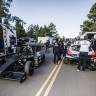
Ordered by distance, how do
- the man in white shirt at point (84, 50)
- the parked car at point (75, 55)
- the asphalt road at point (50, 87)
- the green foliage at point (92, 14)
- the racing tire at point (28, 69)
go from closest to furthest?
the asphalt road at point (50, 87) → the racing tire at point (28, 69) → the man in white shirt at point (84, 50) → the parked car at point (75, 55) → the green foliage at point (92, 14)

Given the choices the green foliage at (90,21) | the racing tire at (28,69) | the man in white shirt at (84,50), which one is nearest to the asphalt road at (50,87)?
the racing tire at (28,69)

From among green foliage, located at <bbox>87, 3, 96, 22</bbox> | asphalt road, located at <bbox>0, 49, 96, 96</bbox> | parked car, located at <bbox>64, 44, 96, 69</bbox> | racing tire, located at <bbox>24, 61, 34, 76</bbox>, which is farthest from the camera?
green foliage, located at <bbox>87, 3, 96, 22</bbox>

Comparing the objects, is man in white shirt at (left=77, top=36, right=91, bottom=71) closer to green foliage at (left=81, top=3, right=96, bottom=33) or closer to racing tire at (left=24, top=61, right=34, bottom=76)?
racing tire at (left=24, top=61, right=34, bottom=76)

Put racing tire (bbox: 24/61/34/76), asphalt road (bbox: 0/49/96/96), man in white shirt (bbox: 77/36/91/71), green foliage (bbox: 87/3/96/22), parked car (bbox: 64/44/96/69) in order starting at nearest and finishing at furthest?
asphalt road (bbox: 0/49/96/96)
racing tire (bbox: 24/61/34/76)
man in white shirt (bbox: 77/36/91/71)
parked car (bbox: 64/44/96/69)
green foliage (bbox: 87/3/96/22)

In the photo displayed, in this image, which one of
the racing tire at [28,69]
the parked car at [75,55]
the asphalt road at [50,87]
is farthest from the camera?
the parked car at [75,55]

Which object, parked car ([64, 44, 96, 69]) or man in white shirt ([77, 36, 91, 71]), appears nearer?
man in white shirt ([77, 36, 91, 71])

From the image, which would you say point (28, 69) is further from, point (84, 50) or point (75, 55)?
point (75, 55)

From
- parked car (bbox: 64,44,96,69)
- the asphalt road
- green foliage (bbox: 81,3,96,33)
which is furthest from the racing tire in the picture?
green foliage (bbox: 81,3,96,33)

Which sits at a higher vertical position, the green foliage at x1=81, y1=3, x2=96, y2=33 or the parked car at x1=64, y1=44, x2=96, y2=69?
the green foliage at x1=81, y1=3, x2=96, y2=33

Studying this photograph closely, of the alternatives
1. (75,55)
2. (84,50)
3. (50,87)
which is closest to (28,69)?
(50,87)

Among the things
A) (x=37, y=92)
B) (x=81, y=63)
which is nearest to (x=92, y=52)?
(x=81, y=63)

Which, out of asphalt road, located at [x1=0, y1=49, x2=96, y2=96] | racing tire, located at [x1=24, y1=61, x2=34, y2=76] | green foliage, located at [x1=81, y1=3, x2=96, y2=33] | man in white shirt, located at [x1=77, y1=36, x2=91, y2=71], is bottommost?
asphalt road, located at [x1=0, y1=49, x2=96, y2=96]

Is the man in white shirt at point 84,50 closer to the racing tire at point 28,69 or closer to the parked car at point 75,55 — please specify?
the parked car at point 75,55

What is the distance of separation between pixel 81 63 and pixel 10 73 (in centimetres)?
519
